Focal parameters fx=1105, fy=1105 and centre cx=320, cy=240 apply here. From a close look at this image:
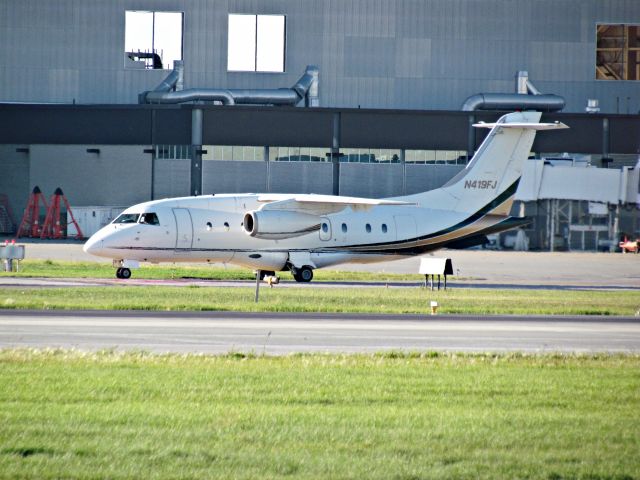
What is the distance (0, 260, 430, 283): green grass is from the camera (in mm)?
41156

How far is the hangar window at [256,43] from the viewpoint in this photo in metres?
74.0

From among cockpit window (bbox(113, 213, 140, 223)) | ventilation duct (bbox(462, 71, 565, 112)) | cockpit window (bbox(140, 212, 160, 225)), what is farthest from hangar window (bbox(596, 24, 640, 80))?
cockpit window (bbox(113, 213, 140, 223))

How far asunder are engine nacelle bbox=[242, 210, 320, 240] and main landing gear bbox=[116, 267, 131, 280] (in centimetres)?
449

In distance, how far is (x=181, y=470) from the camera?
31.4 feet

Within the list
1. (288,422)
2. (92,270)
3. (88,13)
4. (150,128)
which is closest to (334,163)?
(150,128)

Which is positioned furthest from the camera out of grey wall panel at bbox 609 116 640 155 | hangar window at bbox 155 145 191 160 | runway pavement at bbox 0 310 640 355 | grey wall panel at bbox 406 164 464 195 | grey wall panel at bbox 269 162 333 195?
grey wall panel at bbox 609 116 640 155

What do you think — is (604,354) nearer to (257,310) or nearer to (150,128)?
(257,310)

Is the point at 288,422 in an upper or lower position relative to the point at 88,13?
lower

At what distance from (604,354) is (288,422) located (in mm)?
8626

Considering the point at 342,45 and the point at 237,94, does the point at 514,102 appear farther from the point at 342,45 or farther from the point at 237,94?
the point at 237,94

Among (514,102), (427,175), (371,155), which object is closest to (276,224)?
(371,155)

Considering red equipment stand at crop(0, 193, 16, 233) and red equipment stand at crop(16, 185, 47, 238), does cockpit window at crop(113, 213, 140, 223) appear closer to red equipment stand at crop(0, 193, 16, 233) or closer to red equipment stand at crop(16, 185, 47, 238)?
red equipment stand at crop(16, 185, 47, 238)

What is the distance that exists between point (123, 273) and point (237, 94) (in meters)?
34.8

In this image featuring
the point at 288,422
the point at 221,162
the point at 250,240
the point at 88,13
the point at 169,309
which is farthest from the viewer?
the point at 88,13
